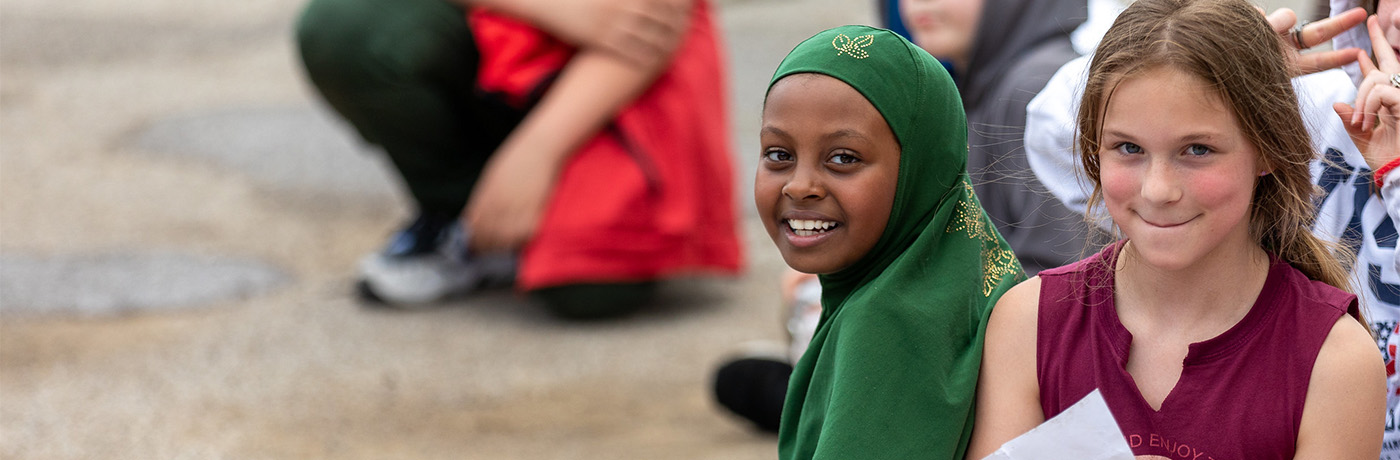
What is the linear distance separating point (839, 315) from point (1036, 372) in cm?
21

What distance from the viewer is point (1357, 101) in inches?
59.7

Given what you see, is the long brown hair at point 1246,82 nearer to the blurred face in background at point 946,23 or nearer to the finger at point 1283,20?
the finger at point 1283,20

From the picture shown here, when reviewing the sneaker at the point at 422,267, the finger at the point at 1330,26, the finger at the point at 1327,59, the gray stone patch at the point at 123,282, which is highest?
the finger at the point at 1330,26

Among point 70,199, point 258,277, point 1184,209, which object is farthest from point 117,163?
point 1184,209

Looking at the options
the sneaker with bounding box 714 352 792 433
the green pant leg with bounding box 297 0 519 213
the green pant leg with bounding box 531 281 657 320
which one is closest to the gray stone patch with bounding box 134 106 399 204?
the green pant leg with bounding box 297 0 519 213

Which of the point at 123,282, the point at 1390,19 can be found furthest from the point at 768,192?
the point at 123,282

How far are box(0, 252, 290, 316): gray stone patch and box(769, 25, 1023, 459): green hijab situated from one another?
251 centimetres

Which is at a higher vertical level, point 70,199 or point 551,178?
point 551,178

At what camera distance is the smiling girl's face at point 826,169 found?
146 cm

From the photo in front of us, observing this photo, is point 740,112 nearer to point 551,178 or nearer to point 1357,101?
point 551,178

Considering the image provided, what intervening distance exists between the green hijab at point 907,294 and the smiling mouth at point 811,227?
0.06 m

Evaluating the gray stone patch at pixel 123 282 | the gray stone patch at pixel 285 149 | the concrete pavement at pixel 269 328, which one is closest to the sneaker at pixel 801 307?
the concrete pavement at pixel 269 328

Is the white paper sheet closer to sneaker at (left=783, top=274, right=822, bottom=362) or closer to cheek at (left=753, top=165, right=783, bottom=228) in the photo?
cheek at (left=753, top=165, right=783, bottom=228)

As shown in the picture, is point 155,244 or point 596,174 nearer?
point 596,174
